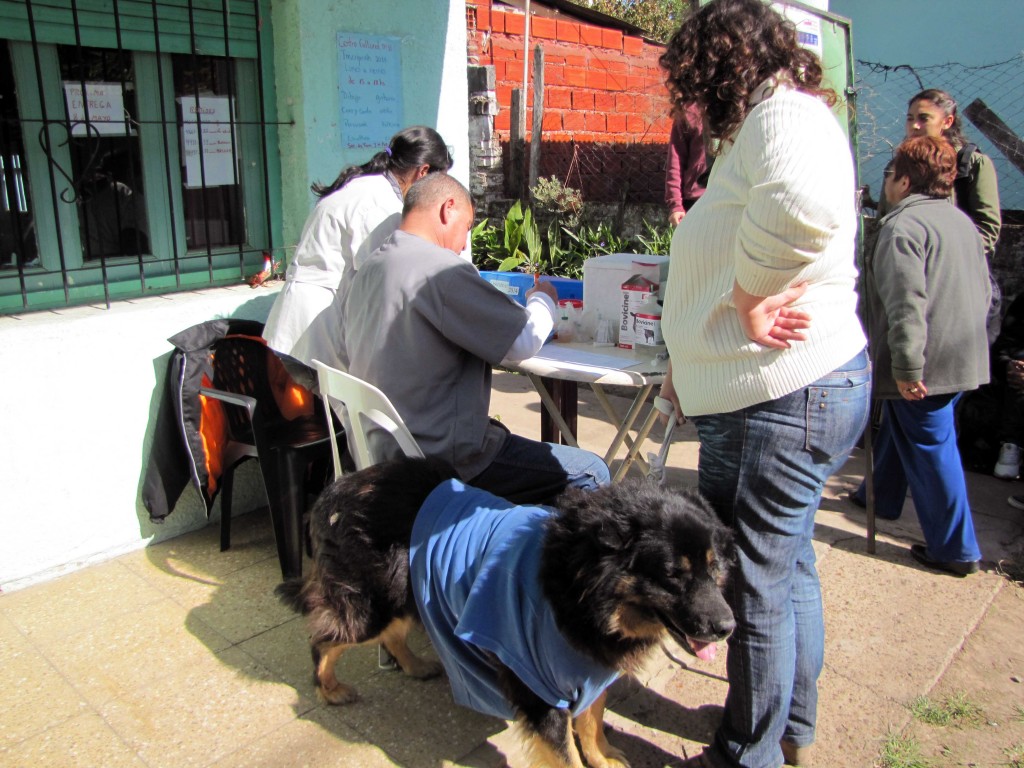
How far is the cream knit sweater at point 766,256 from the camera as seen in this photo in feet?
5.76

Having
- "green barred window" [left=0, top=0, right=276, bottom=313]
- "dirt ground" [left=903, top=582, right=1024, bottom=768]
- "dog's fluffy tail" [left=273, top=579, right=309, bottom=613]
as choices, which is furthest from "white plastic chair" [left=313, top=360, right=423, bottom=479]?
"dirt ground" [left=903, top=582, right=1024, bottom=768]

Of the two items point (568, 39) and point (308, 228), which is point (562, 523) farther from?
point (568, 39)

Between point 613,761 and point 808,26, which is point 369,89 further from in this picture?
point 613,761

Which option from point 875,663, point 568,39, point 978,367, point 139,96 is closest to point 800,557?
point 875,663

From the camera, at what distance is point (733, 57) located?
1.94 meters

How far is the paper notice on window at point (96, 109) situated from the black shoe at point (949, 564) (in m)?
4.13

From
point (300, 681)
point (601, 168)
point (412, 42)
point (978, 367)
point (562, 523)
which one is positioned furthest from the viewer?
point (601, 168)

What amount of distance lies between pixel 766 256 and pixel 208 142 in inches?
131

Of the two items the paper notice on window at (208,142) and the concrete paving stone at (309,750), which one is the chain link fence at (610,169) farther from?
the concrete paving stone at (309,750)

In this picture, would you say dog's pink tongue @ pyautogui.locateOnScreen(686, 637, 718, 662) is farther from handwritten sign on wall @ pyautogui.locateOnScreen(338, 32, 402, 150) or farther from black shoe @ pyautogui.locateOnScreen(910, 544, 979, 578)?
handwritten sign on wall @ pyautogui.locateOnScreen(338, 32, 402, 150)

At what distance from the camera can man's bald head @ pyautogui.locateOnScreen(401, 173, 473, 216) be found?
2.77m

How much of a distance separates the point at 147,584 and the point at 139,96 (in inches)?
90.5

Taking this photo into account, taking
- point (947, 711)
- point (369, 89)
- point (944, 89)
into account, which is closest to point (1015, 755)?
point (947, 711)

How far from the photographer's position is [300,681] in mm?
2863
